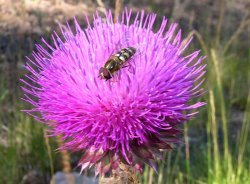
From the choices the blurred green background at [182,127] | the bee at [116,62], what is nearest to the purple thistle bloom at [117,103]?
the bee at [116,62]

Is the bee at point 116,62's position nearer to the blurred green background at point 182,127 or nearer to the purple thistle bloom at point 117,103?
the purple thistle bloom at point 117,103

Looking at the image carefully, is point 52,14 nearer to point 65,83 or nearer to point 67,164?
point 65,83

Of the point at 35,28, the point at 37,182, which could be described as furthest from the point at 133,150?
the point at 35,28

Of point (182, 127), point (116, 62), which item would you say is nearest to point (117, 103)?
point (116, 62)

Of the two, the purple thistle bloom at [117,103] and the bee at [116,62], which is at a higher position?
the bee at [116,62]

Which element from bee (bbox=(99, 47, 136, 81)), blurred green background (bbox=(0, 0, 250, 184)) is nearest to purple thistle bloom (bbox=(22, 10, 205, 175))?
bee (bbox=(99, 47, 136, 81))

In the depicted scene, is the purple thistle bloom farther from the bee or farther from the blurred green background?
the blurred green background
